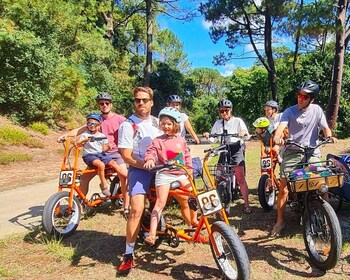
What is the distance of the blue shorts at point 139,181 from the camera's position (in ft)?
12.1

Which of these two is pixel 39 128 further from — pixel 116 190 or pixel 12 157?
pixel 116 190

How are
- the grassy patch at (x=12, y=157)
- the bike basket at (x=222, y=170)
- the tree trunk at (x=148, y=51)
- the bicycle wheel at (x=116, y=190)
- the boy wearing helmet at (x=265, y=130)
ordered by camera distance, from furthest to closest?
the tree trunk at (x=148, y=51) → the grassy patch at (x=12, y=157) → the bicycle wheel at (x=116, y=190) → the boy wearing helmet at (x=265, y=130) → the bike basket at (x=222, y=170)

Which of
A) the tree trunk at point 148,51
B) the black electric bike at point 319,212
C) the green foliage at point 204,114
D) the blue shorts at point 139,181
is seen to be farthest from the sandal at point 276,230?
the green foliage at point 204,114

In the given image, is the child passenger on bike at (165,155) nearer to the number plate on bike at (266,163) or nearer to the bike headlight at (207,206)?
the bike headlight at (207,206)

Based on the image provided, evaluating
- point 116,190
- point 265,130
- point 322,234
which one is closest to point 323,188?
point 322,234

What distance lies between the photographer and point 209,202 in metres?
3.30

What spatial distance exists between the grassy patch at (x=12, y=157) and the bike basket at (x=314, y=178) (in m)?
8.64

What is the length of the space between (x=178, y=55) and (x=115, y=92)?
23.9m

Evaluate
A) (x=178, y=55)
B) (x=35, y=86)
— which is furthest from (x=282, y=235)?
(x=178, y=55)

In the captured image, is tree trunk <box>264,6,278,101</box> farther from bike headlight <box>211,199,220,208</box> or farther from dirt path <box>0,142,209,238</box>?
bike headlight <box>211,199,220,208</box>

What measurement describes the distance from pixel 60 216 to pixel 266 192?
316 centimetres

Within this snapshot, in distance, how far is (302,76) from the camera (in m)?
19.6

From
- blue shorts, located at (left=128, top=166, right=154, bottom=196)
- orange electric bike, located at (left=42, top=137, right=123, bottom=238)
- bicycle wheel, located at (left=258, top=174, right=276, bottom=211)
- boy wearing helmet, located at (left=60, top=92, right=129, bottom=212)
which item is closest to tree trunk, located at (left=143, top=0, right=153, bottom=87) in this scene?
boy wearing helmet, located at (left=60, top=92, right=129, bottom=212)

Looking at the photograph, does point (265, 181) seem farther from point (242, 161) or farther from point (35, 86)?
point (35, 86)
